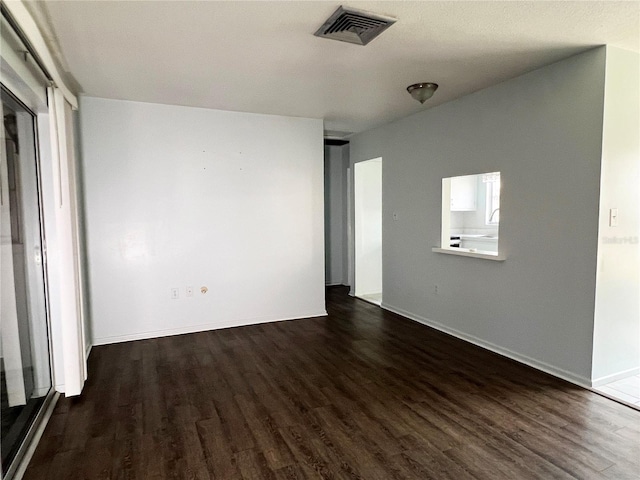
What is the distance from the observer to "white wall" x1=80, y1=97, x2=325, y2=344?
13.2ft

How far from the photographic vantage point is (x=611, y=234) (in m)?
2.90

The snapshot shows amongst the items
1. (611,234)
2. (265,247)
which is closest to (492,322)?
(611,234)

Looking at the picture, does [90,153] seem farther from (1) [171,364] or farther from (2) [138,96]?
(1) [171,364]

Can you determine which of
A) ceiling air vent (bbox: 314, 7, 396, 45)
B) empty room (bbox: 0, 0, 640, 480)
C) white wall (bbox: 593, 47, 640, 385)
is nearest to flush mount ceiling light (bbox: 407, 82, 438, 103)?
empty room (bbox: 0, 0, 640, 480)

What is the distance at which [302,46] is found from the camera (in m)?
2.68

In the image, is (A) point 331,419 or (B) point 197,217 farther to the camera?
(B) point 197,217

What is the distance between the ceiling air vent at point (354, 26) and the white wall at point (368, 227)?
11.4 feet

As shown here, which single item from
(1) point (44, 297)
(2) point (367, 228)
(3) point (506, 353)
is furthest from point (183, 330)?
(3) point (506, 353)

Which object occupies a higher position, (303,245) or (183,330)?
(303,245)

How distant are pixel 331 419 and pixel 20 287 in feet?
7.03

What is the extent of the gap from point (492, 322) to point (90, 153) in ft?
13.8

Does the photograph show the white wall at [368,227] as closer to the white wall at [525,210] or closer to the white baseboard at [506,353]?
the white baseboard at [506,353]

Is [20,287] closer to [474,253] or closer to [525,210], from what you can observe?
[474,253]

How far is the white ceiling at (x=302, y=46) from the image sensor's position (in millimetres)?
2201
